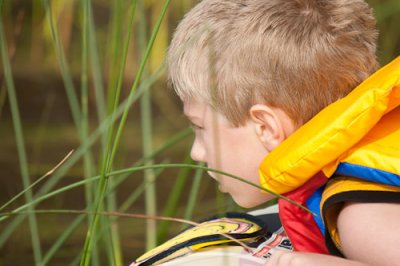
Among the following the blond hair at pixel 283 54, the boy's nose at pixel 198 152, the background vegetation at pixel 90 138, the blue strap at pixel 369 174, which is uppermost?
the blond hair at pixel 283 54

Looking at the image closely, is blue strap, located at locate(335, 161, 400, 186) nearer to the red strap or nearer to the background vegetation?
the red strap

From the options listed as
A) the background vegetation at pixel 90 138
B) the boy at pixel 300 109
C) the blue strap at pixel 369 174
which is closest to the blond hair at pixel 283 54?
the boy at pixel 300 109

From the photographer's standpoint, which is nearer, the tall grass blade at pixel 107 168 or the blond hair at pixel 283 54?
the tall grass blade at pixel 107 168

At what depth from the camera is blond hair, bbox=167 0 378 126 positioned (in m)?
1.98

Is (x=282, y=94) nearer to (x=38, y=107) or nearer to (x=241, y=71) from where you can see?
(x=241, y=71)

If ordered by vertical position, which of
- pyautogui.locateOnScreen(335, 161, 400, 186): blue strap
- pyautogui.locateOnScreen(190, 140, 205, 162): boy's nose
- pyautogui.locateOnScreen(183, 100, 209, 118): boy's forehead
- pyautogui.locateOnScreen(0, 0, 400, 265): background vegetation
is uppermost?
pyautogui.locateOnScreen(183, 100, 209, 118): boy's forehead

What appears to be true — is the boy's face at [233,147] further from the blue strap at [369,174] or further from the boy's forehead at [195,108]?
the blue strap at [369,174]

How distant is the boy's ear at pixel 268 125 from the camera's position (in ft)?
6.52

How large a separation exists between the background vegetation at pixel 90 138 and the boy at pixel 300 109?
11 cm

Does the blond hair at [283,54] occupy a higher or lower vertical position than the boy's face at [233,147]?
higher

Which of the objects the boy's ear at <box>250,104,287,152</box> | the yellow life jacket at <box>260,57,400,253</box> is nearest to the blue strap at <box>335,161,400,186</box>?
the yellow life jacket at <box>260,57,400,253</box>

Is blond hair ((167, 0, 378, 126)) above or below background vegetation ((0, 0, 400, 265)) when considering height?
above

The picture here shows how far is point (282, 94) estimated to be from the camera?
198cm

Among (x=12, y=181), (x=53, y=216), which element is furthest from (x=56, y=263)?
(x=12, y=181)
